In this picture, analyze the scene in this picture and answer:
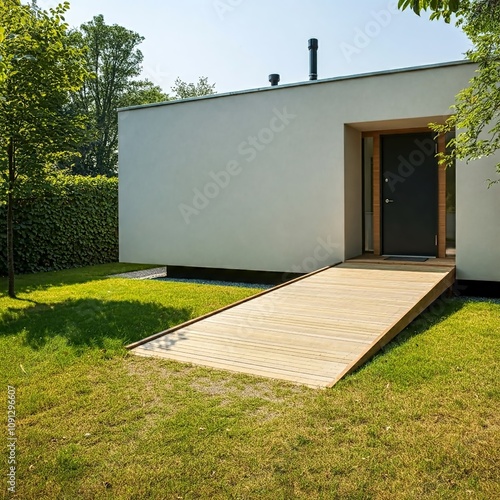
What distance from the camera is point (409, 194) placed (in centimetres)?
848

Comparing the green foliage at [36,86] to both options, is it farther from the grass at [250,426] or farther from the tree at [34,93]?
the grass at [250,426]

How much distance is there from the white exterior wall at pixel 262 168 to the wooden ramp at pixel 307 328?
70.3 inches

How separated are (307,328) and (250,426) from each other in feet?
6.54

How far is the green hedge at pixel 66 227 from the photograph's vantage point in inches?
418

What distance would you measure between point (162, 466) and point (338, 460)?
922mm

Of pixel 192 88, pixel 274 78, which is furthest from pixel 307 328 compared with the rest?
pixel 192 88

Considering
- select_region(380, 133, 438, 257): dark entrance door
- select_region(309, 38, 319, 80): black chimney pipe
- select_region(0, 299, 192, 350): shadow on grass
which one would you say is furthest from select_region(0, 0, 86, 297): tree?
select_region(380, 133, 438, 257): dark entrance door

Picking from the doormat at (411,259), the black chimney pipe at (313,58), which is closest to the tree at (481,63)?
the doormat at (411,259)

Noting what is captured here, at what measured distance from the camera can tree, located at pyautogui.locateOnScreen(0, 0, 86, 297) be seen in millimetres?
6738

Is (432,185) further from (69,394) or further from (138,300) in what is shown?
(69,394)

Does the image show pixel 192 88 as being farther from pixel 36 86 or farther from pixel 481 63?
pixel 481 63

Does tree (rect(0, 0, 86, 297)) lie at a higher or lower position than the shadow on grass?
higher

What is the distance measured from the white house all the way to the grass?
3.54 meters

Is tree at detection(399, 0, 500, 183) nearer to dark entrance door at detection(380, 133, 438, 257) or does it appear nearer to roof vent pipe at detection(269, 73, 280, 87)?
dark entrance door at detection(380, 133, 438, 257)
